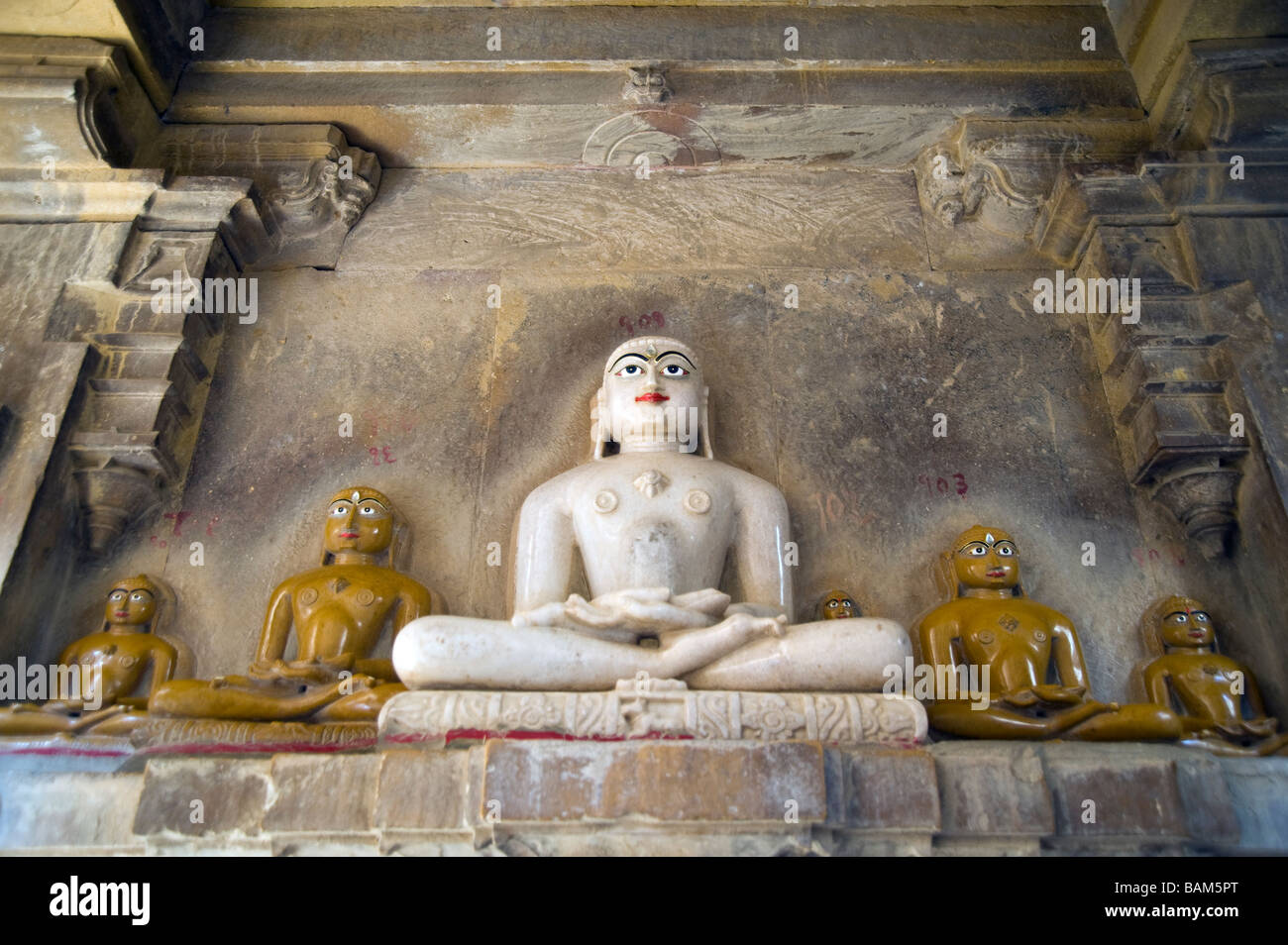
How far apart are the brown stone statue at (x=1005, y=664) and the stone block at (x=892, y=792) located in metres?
0.63

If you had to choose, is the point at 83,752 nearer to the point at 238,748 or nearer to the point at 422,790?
the point at 238,748

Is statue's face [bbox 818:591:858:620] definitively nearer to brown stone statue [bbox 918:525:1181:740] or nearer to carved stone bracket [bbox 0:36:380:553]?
brown stone statue [bbox 918:525:1181:740]

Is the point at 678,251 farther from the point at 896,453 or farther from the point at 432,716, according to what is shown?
the point at 432,716

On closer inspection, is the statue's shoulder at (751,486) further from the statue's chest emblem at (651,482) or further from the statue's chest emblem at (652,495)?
the statue's chest emblem at (651,482)

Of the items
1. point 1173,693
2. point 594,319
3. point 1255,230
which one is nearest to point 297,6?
point 594,319

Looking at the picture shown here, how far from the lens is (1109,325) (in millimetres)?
5527

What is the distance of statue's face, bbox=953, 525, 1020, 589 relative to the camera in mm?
4539

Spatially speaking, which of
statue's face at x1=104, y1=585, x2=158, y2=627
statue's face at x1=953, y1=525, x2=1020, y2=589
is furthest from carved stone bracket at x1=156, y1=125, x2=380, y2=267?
statue's face at x1=953, y1=525, x2=1020, y2=589

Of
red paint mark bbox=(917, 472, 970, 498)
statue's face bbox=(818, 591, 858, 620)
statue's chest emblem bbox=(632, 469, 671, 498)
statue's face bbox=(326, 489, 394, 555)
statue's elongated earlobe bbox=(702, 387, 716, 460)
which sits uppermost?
statue's elongated earlobe bbox=(702, 387, 716, 460)

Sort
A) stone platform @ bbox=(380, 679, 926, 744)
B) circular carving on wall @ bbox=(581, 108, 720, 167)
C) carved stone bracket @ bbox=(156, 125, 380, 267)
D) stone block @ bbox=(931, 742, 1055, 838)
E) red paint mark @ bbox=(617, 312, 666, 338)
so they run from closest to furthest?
stone block @ bbox=(931, 742, 1055, 838) → stone platform @ bbox=(380, 679, 926, 744) → red paint mark @ bbox=(617, 312, 666, 338) → carved stone bracket @ bbox=(156, 125, 380, 267) → circular carving on wall @ bbox=(581, 108, 720, 167)

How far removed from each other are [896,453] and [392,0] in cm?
439

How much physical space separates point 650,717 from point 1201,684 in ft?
7.98

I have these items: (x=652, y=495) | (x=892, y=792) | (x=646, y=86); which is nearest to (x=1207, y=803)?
(x=892, y=792)

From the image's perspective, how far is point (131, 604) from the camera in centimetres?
456
